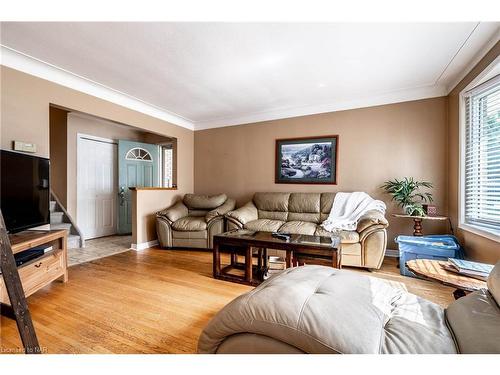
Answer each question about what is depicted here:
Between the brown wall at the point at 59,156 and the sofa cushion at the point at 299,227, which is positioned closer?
the sofa cushion at the point at 299,227

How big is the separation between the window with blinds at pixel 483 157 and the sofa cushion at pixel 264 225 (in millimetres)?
2253

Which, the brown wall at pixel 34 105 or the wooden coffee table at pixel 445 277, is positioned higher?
the brown wall at pixel 34 105

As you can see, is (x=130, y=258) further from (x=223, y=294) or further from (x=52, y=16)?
(x=52, y=16)

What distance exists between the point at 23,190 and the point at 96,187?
2700mm

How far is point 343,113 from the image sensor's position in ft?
12.0

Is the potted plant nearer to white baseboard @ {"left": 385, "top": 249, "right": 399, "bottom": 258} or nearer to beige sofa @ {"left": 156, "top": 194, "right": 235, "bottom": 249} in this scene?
white baseboard @ {"left": 385, "top": 249, "right": 399, "bottom": 258}

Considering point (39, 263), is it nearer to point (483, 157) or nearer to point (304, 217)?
point (304, 217)

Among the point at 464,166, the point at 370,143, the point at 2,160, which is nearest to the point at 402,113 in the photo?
the point at 370,143

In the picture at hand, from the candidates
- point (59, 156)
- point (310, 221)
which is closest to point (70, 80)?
point (59, 156)

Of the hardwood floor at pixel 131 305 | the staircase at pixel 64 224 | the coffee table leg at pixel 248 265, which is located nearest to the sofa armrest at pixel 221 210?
the hardwood floor at pixel 131 305

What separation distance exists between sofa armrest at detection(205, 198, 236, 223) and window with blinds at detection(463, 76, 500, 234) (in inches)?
125

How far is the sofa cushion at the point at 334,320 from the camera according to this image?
32.4 inches

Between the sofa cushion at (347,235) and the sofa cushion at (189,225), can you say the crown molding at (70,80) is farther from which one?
the sofa cushion at (347,235)

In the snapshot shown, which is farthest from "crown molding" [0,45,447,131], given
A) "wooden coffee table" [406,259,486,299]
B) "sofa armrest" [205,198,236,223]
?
"wooden coffee table" [406,259,486,299]
